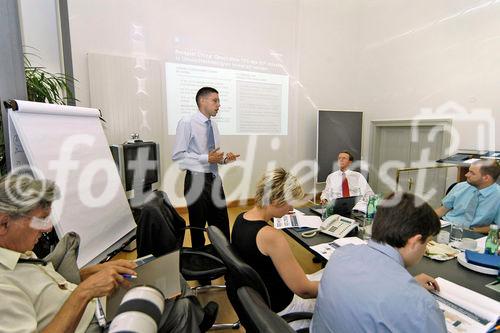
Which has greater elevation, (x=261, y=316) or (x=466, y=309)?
(x=261, y=316)

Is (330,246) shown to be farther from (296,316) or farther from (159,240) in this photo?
(159,240)

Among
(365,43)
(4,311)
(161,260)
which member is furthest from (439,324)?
(365,43)

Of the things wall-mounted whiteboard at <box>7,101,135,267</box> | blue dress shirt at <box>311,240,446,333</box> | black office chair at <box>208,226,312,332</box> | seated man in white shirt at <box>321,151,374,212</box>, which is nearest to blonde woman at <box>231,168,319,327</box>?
black office chair at <box>208,226,312,332</box>

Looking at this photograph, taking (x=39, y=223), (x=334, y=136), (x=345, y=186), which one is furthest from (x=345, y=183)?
(x=39, y=223)

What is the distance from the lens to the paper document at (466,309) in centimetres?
95

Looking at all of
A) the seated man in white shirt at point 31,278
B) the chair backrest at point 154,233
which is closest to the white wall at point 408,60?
the chair backrest at point 154,233

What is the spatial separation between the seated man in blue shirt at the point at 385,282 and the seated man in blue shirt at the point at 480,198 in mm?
1276

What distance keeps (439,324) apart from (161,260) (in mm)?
1099

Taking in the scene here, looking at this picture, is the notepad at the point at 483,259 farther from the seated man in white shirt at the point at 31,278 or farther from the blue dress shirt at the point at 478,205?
the seated man in white shirt at the point at 31,278

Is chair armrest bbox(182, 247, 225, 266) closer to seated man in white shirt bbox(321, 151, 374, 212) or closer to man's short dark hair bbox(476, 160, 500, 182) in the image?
seated man in white shirt bbox(321, 151, 374, 212)

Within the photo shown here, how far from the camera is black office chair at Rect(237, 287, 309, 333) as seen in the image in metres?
0.67

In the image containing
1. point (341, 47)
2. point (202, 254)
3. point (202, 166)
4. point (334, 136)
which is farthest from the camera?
point (341, 47)

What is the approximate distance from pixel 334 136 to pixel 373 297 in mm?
4260

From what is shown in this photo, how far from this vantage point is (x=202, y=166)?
2631mm
